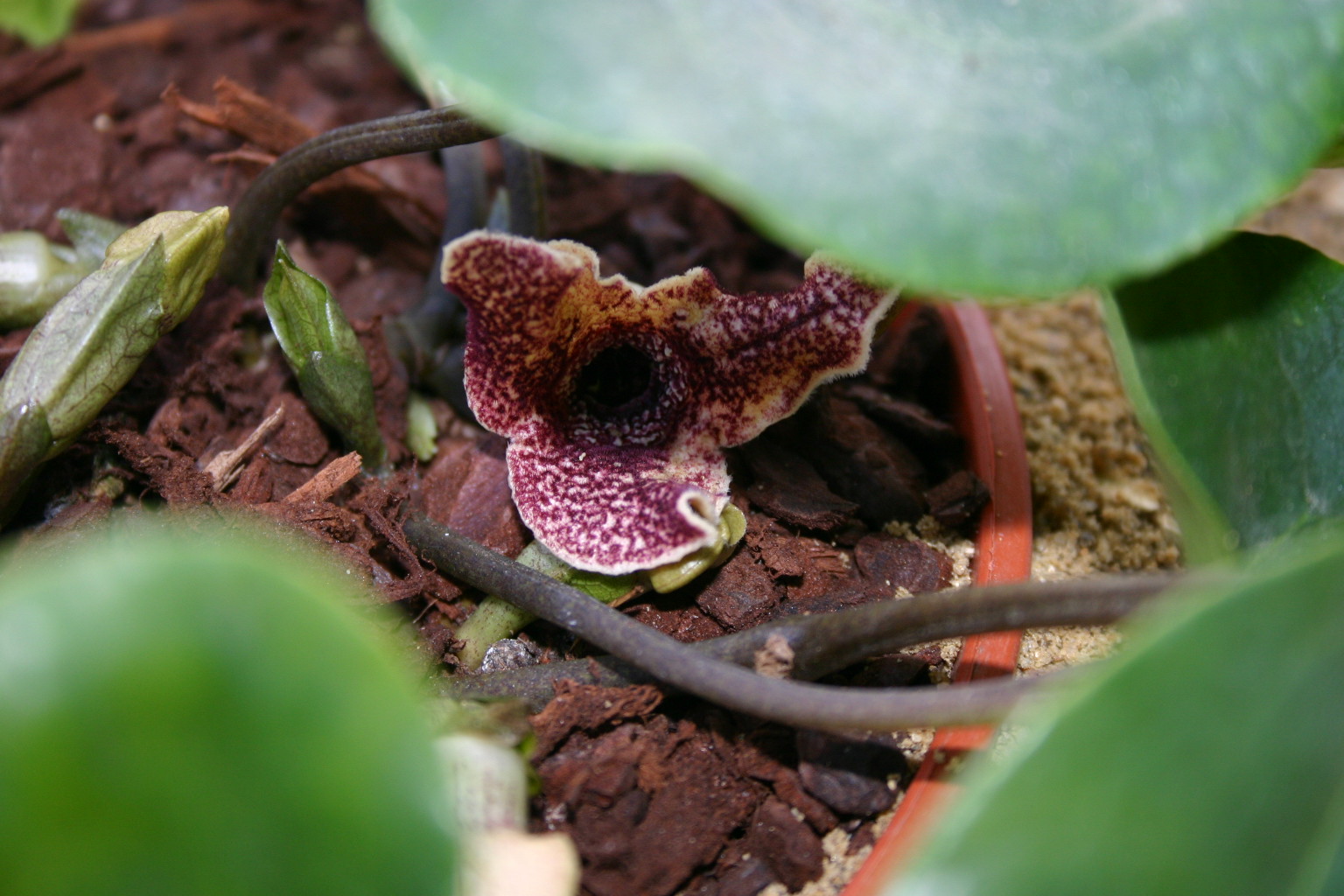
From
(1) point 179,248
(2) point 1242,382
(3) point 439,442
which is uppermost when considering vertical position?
(2) point 1242,382

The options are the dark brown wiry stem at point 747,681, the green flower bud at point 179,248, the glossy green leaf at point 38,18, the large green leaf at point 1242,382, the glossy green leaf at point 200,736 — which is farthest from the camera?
the glossy green leaf at point 38,18

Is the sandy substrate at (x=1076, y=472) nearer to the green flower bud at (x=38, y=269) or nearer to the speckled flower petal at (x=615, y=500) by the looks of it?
the speckled flower petal at (x=615, y=500)

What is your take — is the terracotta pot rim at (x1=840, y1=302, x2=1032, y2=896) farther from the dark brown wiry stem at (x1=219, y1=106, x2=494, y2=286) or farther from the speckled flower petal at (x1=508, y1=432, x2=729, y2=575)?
the dark brown wiry stem at (x1=219, y1=106, x2=494, y2=286)

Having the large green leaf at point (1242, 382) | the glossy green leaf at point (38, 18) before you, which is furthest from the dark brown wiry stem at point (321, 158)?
the large green leaf at point (1242, 382)

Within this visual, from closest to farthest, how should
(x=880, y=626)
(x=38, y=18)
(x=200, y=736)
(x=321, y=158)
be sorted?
1. (x=200, y=736)
2. (x=880, y=626)
3. (x=321, y=158)
4. (x=38, y=18)

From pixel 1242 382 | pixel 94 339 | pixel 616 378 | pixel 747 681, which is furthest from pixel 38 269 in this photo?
pixel 1242 382

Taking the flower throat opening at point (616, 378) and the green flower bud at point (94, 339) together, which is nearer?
the green flower bud at point (94, 339)

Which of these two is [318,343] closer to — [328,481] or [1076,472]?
[328,481]
